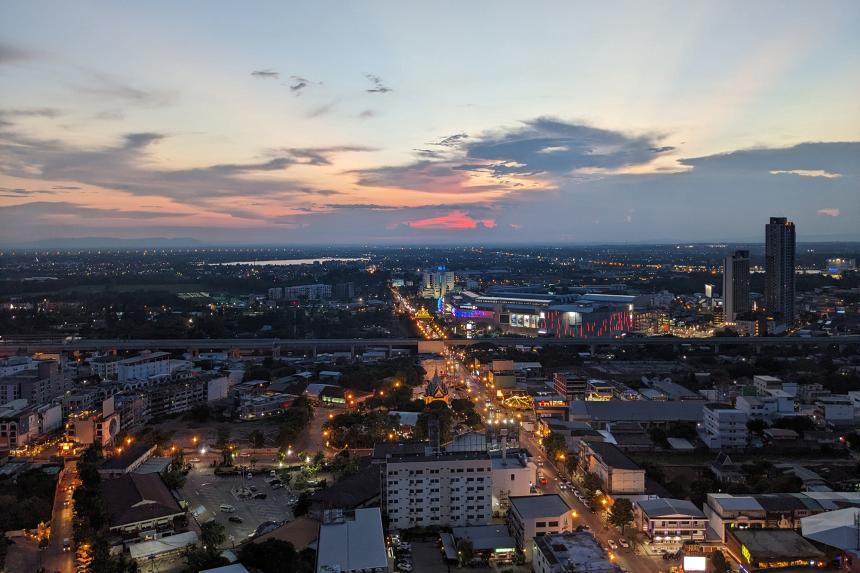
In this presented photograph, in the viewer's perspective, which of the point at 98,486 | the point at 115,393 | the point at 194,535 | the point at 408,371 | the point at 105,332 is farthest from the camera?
the point at 105,332

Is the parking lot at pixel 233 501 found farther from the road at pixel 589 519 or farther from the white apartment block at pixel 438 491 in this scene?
the road at pixel 589 519

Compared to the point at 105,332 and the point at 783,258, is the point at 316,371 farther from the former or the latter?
the point at 783,258

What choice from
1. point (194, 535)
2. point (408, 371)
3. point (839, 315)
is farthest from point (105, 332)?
point (839, 315)

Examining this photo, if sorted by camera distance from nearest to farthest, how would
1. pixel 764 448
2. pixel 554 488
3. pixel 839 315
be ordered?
pixel 554 488 < pixel 764 448 < pixel 839 315

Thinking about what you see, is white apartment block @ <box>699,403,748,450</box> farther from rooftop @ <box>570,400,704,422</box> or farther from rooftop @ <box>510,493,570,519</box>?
rooftop @ <box>510,493,570,519</box>

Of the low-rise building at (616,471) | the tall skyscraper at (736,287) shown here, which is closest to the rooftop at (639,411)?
the low-rise building at (616,471)

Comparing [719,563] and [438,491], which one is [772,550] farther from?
[438,491]

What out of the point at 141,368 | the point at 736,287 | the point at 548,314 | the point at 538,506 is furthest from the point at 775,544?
the point at 736,287
